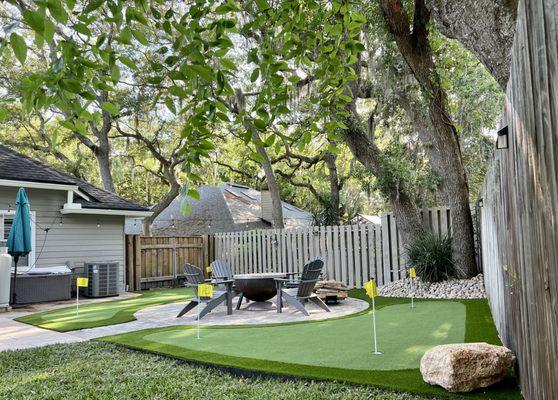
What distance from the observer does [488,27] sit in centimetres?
A: 446

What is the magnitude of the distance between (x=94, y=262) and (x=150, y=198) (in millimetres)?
18144

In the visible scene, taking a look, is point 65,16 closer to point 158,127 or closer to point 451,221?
point 451,221

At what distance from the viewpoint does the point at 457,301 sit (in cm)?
825

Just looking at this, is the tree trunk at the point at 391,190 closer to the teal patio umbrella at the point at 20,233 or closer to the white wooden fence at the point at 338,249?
the white wooden fence at the point at 338,249

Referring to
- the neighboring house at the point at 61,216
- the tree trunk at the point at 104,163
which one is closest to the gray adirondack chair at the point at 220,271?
the neighboring house at the point at 61,216

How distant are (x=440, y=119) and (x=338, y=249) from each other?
4.59m

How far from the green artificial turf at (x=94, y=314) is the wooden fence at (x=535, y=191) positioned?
6322 millimetres

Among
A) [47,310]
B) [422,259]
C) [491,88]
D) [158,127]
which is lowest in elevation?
[47,310]

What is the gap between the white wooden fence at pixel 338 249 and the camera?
442 inches

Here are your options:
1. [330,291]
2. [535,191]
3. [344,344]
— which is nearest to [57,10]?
[535,191]

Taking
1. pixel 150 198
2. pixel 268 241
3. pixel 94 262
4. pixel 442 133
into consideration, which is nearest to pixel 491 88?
pixel 442 133

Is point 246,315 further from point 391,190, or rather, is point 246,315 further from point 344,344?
point 391,190

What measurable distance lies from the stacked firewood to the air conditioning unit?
571 cm

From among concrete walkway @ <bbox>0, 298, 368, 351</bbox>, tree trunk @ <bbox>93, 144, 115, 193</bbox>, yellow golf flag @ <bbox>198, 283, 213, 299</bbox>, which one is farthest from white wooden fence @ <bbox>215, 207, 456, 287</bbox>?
tree trunk @ <bbox>93, 144, 115, 193</bbox>
